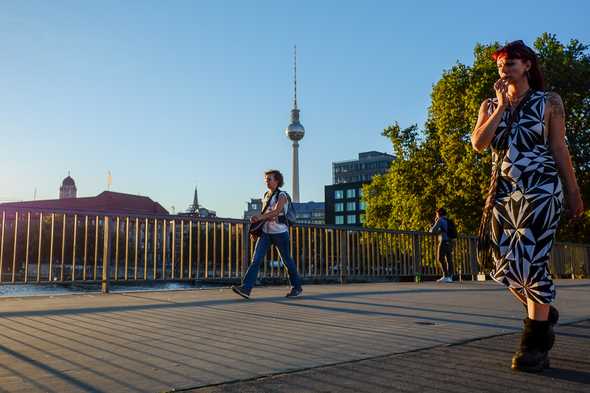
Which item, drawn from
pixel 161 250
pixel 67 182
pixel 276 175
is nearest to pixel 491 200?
pixel 276 175

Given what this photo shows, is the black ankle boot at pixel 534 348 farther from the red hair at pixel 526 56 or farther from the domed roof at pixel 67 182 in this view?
the domed roof at pixel 67 182

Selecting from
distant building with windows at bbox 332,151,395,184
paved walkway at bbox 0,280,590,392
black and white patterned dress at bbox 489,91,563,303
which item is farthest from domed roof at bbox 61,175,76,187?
black and white patterned dress at bbox 489,91,563,303

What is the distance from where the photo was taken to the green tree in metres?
25.9

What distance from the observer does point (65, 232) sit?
8.43m

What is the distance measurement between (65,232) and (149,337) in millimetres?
5021

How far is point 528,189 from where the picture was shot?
316 centimetres

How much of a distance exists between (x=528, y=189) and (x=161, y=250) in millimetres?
7253

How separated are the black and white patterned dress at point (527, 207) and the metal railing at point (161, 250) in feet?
22.2

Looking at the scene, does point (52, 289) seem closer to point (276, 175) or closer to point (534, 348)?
point (276, 175)

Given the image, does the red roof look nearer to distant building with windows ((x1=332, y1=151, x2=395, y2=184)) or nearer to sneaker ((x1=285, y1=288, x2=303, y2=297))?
distant building with windows ((x1=332, y1=151, x2=395, y2=184))

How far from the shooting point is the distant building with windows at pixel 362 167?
468 feet

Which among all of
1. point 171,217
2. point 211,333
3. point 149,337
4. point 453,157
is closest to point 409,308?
point 211,333

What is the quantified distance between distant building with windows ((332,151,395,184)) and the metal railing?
128 metres

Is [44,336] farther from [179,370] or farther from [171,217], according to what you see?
[171,217]
